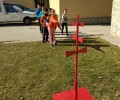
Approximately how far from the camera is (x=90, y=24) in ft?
60.6

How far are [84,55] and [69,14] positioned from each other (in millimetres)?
9247

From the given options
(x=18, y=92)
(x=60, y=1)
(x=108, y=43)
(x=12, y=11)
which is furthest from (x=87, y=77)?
(x=12, y=11)

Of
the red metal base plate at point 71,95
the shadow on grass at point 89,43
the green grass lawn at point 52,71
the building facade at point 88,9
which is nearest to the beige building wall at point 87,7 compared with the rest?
the building facade at point 88,9

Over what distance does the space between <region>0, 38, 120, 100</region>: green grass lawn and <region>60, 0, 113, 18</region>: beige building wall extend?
7579 millimetres

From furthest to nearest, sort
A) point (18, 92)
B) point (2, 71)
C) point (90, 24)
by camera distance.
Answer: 1. point (90, 24)
2. point (2, 71)
3. point (18, 92)

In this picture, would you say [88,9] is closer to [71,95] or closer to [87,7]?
[87,7]

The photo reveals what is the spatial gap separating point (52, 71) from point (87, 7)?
11.9m

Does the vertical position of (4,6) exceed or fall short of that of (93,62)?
it exceeds it

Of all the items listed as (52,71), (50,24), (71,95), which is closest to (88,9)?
(50,24)

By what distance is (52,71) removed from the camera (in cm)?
740

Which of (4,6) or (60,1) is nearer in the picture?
(60,1)

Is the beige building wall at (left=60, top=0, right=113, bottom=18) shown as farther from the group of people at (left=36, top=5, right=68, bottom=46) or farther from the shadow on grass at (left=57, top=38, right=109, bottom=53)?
the group of people at (left=36, top=5, right=68, bottom=46)

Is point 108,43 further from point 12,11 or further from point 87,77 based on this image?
point 12,11

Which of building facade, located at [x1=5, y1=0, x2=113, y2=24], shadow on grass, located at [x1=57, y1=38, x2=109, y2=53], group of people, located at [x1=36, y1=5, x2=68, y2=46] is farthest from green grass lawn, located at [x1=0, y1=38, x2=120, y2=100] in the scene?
building facade, located at [x1=5, y1=0, x2=113, y2=24]
